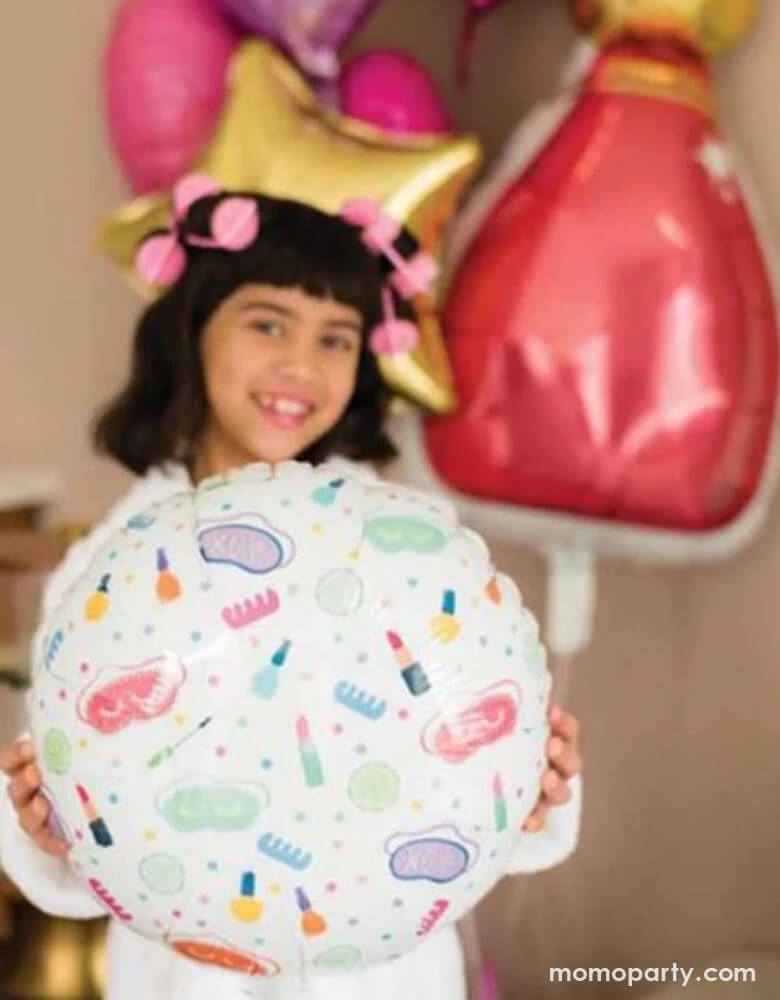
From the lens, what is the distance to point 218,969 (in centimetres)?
81

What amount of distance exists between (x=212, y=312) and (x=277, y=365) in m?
0.07

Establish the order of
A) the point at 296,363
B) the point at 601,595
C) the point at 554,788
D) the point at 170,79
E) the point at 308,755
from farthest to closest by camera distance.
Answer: the point at 601,595 → the point at 170,79 → the point at 296,363 → the point at 554,788 → the point at 308,755

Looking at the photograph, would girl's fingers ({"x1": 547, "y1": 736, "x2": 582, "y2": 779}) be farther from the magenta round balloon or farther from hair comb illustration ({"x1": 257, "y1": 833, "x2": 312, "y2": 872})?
the magenta round balloon

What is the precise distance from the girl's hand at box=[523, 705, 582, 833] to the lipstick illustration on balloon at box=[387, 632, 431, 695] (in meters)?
0.14

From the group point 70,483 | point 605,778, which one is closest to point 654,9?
point 605,778

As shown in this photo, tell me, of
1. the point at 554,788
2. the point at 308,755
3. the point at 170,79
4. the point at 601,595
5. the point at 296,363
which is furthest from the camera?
the point at 601,595

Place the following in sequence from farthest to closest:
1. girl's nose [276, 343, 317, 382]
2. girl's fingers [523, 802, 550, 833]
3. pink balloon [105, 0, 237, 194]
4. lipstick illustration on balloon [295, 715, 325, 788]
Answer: pink balloon [105, 0, 237, 194]
girl's nose [276, 343, 317, 382]
girl's fingers [523, 802, 550, 833]
lipstick illustration on balloon [295, 715, 325, 788]

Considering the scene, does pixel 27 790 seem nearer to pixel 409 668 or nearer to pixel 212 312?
pixel 409 668

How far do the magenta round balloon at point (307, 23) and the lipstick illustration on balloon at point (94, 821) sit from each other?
2.13ft

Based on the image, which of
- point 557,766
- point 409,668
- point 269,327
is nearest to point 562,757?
point 557,766

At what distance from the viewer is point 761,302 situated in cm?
109

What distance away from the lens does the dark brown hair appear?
40.8 inches

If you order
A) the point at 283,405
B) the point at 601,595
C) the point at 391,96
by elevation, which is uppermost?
the point at 391,96

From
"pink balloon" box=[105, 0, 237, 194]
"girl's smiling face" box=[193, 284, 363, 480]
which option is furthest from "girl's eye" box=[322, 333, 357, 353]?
"pink balloon" box=[105, 0, 237, 194]
